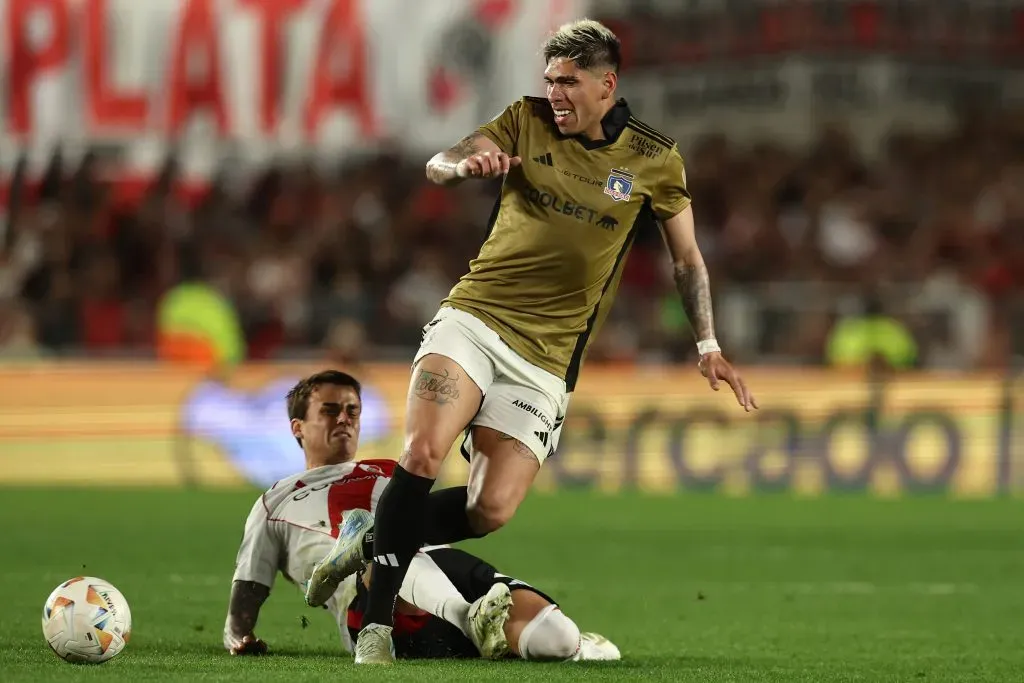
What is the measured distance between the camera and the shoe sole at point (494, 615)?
575 cm

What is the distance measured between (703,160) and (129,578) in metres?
12.7

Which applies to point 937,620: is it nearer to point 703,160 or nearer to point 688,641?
point 688,641

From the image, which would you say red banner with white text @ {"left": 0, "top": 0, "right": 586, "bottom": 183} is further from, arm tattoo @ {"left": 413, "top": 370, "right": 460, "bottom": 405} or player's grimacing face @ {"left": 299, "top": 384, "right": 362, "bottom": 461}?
arm tattoo @ {"left": 413, "top": 370, "right": 460, "bottom": 405}

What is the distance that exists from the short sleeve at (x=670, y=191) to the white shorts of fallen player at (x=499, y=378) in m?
0.75

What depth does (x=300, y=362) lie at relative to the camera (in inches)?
612

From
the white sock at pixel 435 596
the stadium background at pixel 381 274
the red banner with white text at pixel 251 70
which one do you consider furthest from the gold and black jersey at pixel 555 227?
the red banner with white text at pixel 251 70

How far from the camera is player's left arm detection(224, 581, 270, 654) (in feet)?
19.7

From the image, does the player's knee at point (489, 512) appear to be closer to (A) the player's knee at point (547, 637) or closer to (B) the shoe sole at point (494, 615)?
(B) the shoe sole at point (494, 615)

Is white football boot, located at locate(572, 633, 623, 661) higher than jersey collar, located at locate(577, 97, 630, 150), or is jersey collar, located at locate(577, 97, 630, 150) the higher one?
jersey collar, located at locate(577, 97, 630, 150)

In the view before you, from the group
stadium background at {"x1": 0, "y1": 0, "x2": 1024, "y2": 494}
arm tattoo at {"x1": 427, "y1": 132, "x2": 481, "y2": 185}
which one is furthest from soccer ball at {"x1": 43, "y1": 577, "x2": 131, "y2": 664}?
stadium background at {"x1": 0, "y1": 0, "x2": 1024, "y2": 494}

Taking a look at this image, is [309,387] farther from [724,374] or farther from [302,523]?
[724,374]

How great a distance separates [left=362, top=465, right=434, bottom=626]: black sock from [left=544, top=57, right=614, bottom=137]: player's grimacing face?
1385 millimetres

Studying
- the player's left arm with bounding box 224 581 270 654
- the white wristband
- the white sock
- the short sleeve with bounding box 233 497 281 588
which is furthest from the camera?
the white wristband

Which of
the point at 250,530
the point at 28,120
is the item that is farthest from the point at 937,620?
the point at 28,120
